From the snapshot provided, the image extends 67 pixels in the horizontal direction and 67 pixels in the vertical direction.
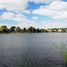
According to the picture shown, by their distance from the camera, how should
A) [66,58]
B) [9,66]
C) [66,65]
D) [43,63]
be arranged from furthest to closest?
[43,63] < [9,66] < [66,65] < [66,58]

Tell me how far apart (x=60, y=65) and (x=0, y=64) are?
5.51m

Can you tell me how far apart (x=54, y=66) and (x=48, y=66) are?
1.74ft

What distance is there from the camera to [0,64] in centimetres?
1642

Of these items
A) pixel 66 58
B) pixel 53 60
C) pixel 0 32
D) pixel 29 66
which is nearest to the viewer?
pixel 29 66

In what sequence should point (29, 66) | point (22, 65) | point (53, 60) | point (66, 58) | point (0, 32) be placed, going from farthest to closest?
1. point (0, 32)
2. point (53, 60)
3. point (66, 58)
4. point (22, 65)
5. point (29, 66)

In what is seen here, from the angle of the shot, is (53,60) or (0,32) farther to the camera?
(0,32)

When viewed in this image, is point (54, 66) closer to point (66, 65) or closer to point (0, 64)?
point (66, 65)

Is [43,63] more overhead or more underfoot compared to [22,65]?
more underfoot

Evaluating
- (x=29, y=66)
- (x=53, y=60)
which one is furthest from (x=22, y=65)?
(x=53, y=60)

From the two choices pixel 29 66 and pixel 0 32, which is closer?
pixel 29 66

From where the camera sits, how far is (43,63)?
16.7 metres

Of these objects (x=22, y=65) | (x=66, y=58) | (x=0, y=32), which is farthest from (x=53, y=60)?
(x=0, y=32)

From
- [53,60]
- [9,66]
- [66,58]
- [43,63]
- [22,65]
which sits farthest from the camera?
[53,60]

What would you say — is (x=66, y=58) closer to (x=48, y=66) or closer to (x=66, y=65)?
(x=66, y=65)
